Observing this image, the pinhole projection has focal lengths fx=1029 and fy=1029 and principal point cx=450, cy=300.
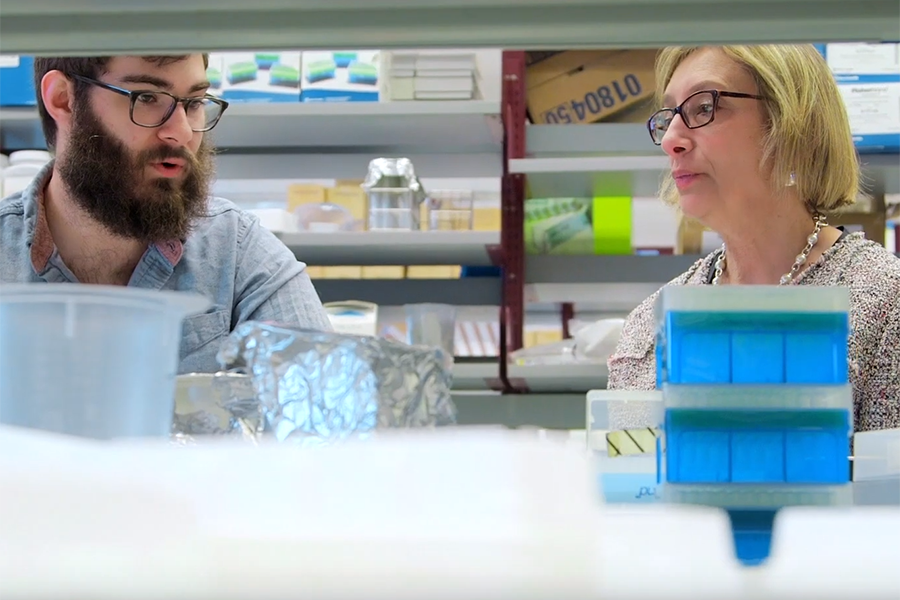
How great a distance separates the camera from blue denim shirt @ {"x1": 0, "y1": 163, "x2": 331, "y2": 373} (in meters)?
1.78

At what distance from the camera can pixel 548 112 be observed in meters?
3.28

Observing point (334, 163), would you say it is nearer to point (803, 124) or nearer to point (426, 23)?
point (803, 124)

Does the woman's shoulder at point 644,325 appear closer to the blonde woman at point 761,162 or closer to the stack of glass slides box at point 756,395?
the blonde woman at point 761,162

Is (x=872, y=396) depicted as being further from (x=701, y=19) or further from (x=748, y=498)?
(x=701, y=19)

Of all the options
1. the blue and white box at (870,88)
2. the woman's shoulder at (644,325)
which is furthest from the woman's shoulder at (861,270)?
the blue and white box at (870,88)

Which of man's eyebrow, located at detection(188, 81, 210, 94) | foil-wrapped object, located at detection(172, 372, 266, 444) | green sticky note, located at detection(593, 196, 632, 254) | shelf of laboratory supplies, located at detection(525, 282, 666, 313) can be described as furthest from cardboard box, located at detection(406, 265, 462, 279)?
foil-wrapped object, located at detection(172, 372, 266, 444)

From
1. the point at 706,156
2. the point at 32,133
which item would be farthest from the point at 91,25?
the point at 32,133

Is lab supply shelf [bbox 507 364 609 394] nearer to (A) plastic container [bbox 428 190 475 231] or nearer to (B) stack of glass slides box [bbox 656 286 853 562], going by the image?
(A) plastic container [bbox 428 190 475 231]

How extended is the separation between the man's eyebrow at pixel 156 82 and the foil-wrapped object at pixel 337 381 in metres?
1.21

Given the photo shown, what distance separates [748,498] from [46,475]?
49 cm

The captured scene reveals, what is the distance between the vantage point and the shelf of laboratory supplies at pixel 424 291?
3457mm

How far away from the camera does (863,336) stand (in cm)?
147

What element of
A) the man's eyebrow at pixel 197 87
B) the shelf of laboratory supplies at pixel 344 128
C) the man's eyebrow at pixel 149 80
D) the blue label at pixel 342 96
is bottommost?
the man's eyebrow at pixel 197 87

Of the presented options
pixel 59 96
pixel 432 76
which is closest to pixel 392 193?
pixel 432 76
